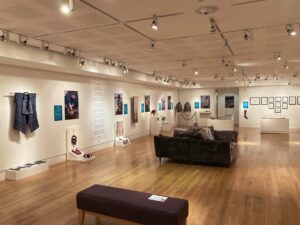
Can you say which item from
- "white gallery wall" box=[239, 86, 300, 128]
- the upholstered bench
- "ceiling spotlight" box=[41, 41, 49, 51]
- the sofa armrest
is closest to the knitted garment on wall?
the sofa armrest

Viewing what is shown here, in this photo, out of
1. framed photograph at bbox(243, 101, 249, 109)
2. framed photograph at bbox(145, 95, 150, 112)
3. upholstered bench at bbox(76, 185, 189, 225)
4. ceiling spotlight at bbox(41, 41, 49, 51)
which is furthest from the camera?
framed photograph at bbox(243, 101, 249, 109)

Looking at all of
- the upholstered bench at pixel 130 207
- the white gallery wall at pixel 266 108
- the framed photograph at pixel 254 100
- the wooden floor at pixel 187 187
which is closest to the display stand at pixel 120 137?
the wooden floor at pixel 187 187

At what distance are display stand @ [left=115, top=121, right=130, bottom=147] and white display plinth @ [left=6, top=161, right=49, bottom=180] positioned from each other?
3816mm

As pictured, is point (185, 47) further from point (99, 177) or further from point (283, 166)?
point (283, 166)

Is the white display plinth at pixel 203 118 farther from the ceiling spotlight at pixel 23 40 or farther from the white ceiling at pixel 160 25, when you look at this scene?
the ceiling spotlight at pixel 23 40

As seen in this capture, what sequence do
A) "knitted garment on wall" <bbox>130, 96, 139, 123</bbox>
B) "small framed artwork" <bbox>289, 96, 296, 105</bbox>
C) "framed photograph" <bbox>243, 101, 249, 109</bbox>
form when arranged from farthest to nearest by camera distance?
"framed photograph" <bbox>243, 101, 249, 109</bbox>, "small framed artwork" <bbox>289, 96, 296, 105</bbox>, "knitted garment on wall" <bbox>130, 96, 139, 123</bbox>

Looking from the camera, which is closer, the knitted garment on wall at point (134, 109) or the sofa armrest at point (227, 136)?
the sofa armrest at point (227, 136)

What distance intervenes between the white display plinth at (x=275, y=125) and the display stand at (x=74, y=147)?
9.38 m

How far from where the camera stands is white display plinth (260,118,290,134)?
1270 centimetres

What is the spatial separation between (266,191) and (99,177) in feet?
11.8

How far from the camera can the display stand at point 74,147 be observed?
24.8ft

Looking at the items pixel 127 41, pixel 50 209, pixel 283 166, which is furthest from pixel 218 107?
pixel 50 209

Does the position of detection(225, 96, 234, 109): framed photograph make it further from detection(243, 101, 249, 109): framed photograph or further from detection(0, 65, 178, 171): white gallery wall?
detection(0, 65, 178, 171): white gallery wall

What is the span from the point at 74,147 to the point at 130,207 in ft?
17.5
